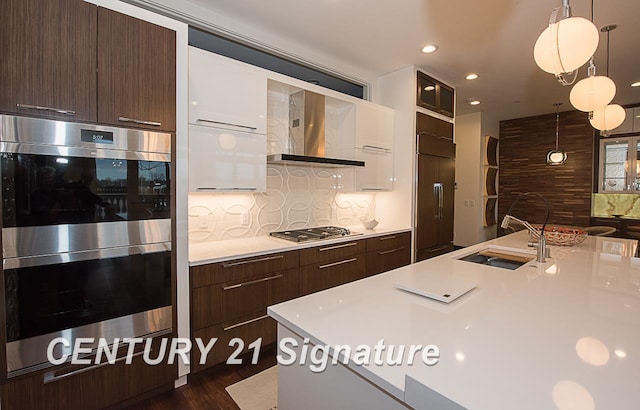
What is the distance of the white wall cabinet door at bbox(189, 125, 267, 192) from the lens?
2172mm

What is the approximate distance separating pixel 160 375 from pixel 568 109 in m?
6.86

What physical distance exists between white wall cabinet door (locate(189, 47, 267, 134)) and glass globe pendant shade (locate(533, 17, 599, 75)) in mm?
1859

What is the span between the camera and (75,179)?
5.31ft

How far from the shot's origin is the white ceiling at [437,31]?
2.35 metres

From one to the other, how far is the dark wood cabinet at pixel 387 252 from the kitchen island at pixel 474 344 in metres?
1.59

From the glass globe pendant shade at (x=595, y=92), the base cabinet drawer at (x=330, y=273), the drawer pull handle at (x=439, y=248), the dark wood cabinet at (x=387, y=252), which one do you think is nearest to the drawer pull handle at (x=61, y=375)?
the base cabinet drawer at (x=330, y=273)

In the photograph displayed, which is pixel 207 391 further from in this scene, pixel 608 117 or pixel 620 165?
pixel 620 165

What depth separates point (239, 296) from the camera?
2223 millimetres

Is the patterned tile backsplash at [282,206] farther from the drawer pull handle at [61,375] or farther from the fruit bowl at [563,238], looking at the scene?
the fruit bowl at [563,238]

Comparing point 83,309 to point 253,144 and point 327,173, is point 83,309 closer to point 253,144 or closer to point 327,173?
point 253,144

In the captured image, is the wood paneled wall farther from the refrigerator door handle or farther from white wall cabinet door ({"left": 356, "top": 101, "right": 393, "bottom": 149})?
white wall cabinet door ({"left": 356, "top": 101, "right": 393, "bottom": 149})

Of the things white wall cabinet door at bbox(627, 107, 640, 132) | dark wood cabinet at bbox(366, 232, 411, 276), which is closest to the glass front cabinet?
white wall cabinet door at bbox(627, 107, 640, 132)

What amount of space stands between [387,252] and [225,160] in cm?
198

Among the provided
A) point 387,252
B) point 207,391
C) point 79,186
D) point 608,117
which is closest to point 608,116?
point 608,117
